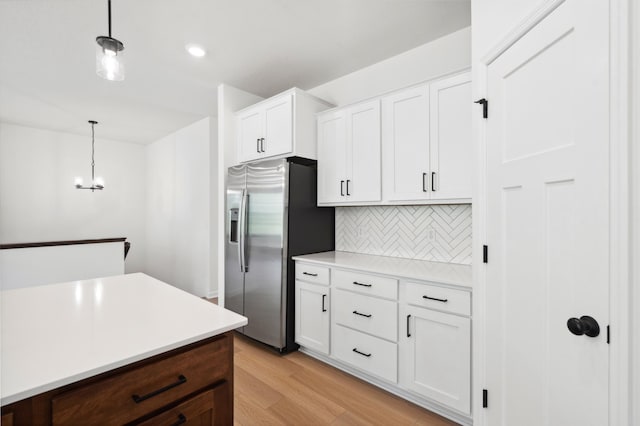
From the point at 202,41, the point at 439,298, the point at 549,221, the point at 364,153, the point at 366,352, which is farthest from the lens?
the point at 364,153

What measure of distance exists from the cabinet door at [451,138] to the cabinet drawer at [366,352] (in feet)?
3.98

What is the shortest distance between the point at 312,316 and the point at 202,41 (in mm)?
2641

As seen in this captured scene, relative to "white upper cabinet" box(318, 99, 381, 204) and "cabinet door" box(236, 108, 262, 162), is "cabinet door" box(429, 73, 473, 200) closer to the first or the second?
"white upper cabinet" box(318, 99, 381, 204)

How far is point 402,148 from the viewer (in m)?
A: 2.49

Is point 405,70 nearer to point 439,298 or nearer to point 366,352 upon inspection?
point 439,298

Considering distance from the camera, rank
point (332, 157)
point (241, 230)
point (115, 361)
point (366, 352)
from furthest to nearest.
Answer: point (241, 230) < point (332, 157) < point (366, 352) < point (115, 361)

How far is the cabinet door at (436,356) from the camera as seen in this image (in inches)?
72.8

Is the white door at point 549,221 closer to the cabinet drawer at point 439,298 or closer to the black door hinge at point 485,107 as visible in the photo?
the black door hinge at point 485,107

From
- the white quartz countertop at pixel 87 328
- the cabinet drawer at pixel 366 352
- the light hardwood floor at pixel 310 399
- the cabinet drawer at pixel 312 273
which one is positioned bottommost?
the light hardwood floor at pixel 310 399

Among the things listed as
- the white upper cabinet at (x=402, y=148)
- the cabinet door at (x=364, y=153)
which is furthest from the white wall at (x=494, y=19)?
the cabinet door at (x=364, y=153)

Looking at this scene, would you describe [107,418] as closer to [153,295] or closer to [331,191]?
[153,295]

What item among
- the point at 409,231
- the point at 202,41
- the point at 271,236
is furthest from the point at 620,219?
the point at 202,41

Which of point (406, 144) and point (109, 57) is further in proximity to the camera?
point (406, 144)

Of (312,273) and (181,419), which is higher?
(312,273)
